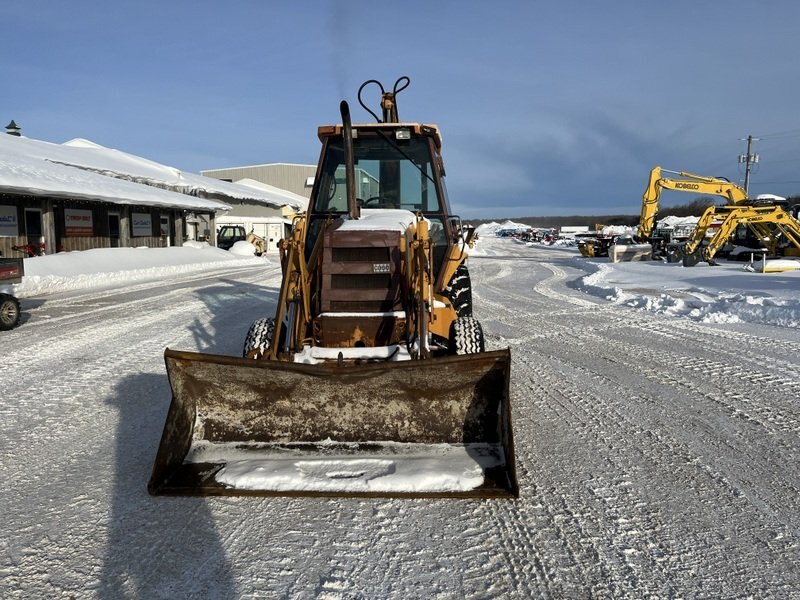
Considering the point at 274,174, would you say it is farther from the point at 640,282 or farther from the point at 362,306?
the point at 362,306

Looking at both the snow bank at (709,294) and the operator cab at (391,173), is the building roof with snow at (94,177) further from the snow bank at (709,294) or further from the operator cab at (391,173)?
the snow bank at (709,294)

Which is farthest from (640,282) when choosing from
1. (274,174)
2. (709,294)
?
(274,174)

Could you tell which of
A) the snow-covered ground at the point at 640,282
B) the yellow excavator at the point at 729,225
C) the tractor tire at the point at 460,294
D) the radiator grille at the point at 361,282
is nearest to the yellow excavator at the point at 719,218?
the yellow excavator at the point at 729,225

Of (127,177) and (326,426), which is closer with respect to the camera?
(326,426)

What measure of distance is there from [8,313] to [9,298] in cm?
24

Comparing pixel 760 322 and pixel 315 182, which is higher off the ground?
pixel 315 182

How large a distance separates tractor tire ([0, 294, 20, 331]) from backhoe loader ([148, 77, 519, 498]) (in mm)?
6166

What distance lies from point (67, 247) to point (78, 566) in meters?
21.1

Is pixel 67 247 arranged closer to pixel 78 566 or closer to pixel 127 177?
pixel 127 177

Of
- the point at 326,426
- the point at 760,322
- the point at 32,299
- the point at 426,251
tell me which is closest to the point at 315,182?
the point at 426,251

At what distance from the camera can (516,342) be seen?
7840 millimetres

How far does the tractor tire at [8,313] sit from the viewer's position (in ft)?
29.6

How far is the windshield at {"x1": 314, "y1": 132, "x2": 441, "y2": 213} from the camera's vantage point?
5805 mm

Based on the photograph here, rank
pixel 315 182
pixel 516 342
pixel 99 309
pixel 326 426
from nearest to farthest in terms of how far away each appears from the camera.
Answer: pixel 326 426 → pixel 315 182 → pixel 516 342 → pixel 99 309
